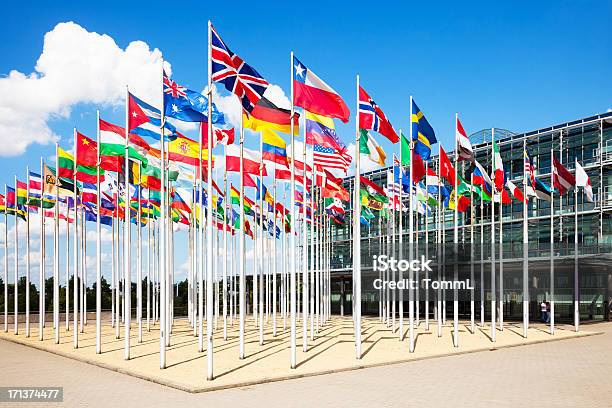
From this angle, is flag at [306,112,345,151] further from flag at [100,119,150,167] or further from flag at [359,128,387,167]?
flag at [100,119,150,167]

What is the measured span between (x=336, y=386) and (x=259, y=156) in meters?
13.6

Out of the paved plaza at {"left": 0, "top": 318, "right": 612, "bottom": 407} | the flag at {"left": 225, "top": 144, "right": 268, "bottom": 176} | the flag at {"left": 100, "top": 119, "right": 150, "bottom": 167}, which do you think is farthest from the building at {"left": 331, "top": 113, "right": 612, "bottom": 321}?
the flag at {"left": 100, "top": 119, "right": 150, "bottom": 167}

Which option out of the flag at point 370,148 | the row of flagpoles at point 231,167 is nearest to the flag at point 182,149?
the row of flagpoles at point 231,167

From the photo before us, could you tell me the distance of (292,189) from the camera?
2381 cm

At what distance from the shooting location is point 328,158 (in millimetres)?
27609

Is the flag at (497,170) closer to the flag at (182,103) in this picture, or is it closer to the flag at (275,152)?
the flag at (275,152)

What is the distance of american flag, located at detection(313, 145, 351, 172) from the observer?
2744 centimetres

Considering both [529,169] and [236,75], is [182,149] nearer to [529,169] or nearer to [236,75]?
[236,75]

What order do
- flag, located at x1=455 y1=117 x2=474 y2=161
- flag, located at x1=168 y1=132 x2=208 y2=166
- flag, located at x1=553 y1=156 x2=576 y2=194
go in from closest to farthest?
1. flag, located at x1=168 y1=132 x2=208 y2=166
2. flag, located at x1=455 y1=117 x2=474 y2=161
3. flag, located at x1=553 y1=156 x2=576 y2=194

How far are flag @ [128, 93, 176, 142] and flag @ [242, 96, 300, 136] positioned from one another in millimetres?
3170

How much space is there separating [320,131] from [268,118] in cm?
319

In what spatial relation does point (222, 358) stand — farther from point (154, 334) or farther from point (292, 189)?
point (154, 334)

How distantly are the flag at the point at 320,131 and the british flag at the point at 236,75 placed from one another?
134 inches

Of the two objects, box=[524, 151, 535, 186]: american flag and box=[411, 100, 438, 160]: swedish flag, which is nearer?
box=[411, 100, 438, 160]: swedish flag
